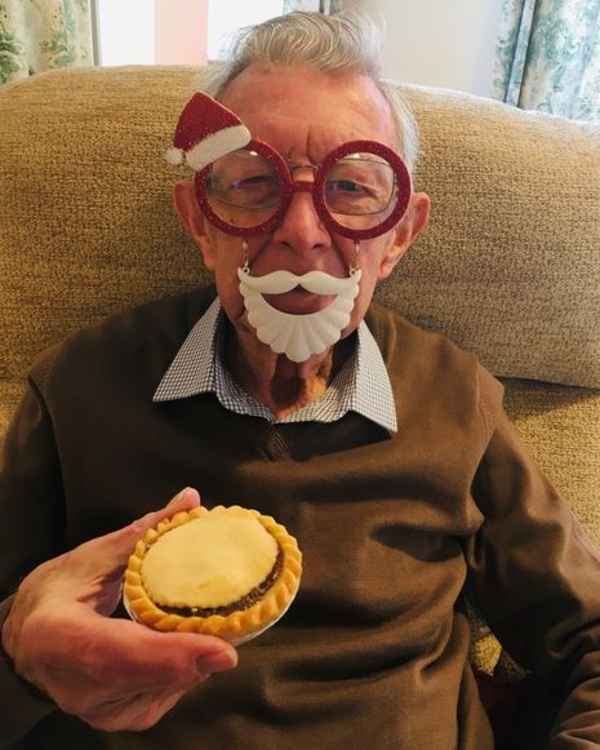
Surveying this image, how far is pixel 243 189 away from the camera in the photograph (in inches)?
34.9

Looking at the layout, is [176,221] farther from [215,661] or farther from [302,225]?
[215,661]

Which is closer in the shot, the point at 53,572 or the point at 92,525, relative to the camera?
the point at 53,572

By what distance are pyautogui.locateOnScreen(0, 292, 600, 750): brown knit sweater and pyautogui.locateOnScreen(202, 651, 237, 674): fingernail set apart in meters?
0.29

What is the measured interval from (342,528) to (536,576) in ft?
0.97

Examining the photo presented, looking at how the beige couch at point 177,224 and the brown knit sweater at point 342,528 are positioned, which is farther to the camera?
the beige couch at point 177,224


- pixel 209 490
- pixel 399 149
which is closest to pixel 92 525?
pixel 209 490

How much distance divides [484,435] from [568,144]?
0.52 metres

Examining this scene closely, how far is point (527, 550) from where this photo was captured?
99cm

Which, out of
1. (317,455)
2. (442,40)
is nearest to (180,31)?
(442,40)

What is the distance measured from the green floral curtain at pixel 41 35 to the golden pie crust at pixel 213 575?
152 cm

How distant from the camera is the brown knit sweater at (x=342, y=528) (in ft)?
2.84

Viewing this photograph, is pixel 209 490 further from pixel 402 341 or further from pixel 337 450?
pixel 402 341

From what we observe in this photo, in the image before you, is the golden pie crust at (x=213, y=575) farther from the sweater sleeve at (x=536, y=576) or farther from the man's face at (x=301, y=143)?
the sweater sleeve at (x=536, y=576)

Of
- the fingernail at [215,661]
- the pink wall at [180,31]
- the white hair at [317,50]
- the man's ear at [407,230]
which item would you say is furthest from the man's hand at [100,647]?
the pink wall at [180,31]
